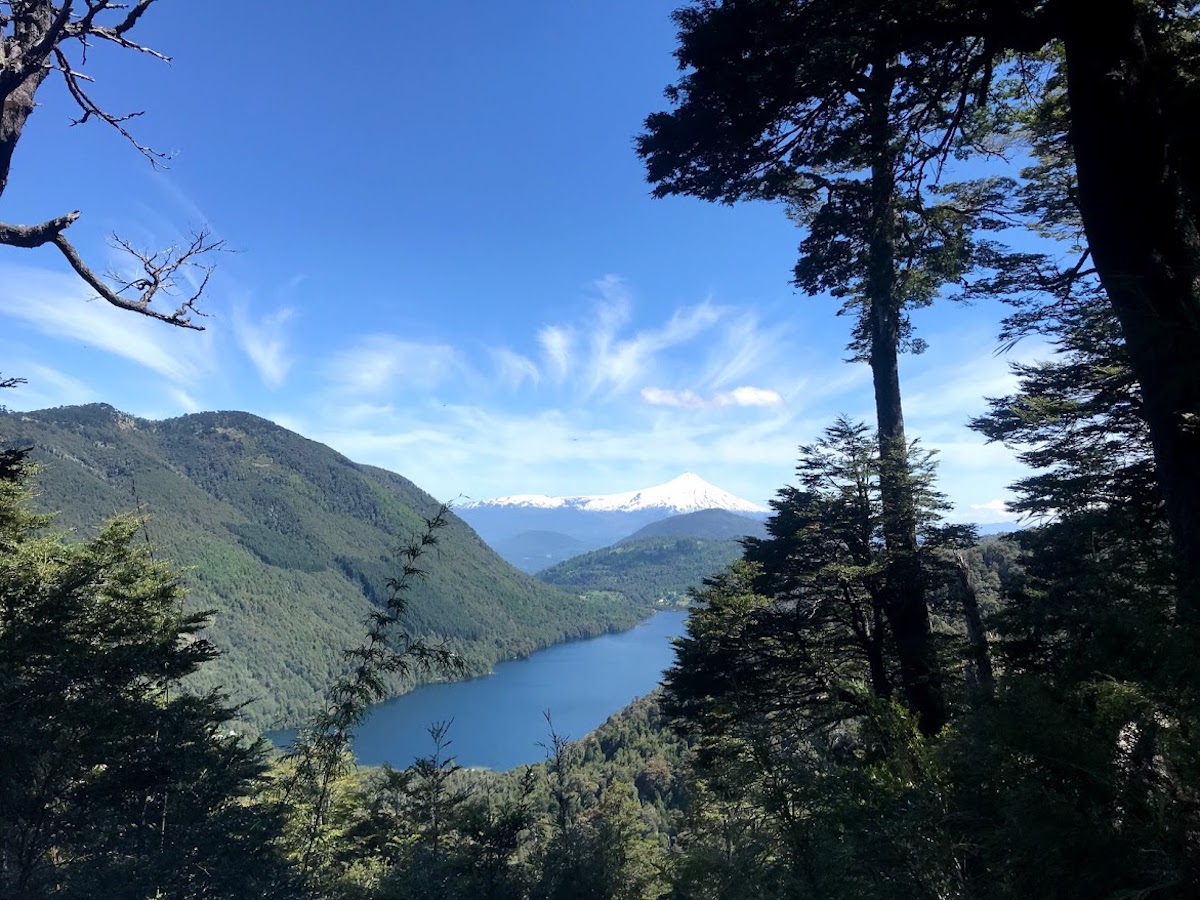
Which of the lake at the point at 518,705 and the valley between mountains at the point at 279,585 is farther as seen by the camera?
the valley between mountains at the point at 279,585

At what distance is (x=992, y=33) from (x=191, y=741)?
485 inches

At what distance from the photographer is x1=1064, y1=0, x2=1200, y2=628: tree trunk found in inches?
113

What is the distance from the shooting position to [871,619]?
9.30 metres

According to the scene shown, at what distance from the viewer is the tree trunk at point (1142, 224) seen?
9.39 feet

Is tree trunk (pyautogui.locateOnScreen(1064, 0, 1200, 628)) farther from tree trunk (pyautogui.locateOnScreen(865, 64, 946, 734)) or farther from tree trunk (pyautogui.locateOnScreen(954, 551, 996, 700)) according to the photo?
tree trunk (pyautogui.locateOnScreen(954, 551, 996, 700))

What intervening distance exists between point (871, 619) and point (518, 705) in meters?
96.8

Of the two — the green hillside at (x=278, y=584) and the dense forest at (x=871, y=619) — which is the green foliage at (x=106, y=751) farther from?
the green hillside at (x=278, y=584)

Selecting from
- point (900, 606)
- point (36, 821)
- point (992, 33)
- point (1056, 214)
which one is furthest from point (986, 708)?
point (36, 821)

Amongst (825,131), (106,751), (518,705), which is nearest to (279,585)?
(518,705)

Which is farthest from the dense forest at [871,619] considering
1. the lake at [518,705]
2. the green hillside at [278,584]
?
the green hillside at [278,584]

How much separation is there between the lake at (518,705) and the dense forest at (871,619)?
4662 centimetres

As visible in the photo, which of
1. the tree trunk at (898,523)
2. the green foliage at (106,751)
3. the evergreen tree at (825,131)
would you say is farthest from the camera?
the tree trunk at (898,523)

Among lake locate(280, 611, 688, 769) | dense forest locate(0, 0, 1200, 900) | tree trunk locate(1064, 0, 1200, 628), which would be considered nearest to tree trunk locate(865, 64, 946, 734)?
dense forest locate(0, 0, 1200, 900)

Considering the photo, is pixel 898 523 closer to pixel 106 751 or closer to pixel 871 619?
pixel 871 619
